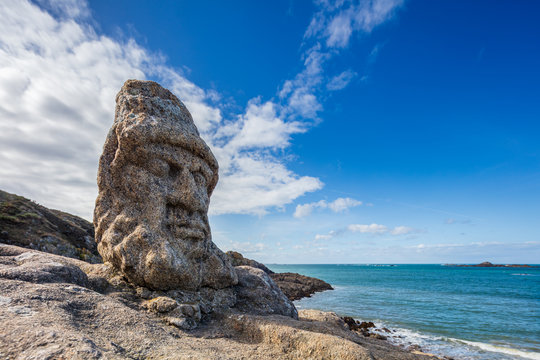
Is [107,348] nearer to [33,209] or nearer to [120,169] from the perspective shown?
[120,169]

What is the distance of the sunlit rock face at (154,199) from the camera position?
8.10 m

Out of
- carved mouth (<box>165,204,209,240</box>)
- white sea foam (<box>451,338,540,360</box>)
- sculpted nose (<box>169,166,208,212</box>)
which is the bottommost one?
white sea foam (<box>451,338,540,360</box>)

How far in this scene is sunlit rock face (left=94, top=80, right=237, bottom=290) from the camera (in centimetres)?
810

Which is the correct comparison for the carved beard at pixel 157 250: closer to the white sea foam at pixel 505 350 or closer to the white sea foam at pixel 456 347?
the white sea foam at pixel 456 347

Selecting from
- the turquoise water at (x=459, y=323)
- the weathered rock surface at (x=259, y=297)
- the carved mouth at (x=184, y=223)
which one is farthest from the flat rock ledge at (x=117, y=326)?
the turquoise water at (x=459, y=323)

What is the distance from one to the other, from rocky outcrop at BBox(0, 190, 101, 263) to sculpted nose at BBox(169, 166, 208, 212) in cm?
1197

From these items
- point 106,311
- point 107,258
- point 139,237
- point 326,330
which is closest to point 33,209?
point 107,258

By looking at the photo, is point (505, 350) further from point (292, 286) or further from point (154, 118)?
point (292, 286)

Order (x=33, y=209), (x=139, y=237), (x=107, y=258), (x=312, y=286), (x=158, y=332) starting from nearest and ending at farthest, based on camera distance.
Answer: (x=158, y=332)
(x=139, y=237)
(x=107, y=258)
(x=33, y=209)
(x=312, y=286)

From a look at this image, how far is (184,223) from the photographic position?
29.5 feet

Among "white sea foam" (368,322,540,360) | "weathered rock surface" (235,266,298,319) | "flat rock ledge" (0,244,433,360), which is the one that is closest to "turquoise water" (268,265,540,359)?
"white sea foam" (368,322,540,360)

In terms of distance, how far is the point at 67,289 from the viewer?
20.5 feet

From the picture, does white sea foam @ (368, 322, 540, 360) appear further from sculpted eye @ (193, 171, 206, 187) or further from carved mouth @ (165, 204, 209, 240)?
sculpted eye @ (193, 171, 206, 187)

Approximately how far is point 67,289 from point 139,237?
217cm
